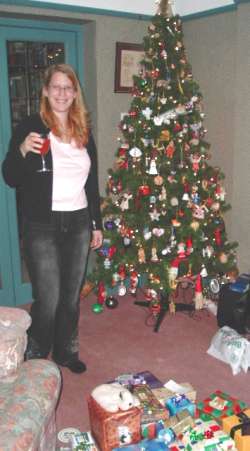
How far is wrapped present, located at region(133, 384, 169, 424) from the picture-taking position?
1.90 m

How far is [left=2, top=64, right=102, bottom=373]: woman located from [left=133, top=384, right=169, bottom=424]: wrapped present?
22.5 inches

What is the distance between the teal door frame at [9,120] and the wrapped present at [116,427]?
169cm

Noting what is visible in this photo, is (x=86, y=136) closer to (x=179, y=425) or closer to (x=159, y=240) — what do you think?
(x=159, y=240)

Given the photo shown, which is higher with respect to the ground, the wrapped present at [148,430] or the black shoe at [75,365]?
the wrapped present at [148,430]

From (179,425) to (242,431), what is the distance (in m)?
0.26

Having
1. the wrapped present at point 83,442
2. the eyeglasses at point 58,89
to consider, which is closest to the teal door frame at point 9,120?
the eyeglasses at point 58,89

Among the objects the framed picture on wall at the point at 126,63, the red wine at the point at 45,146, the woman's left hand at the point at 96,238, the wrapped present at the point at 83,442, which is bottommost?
the wrapped present at the point at 83,442

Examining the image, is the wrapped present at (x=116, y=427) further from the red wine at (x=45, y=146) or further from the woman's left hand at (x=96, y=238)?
the red wine at (x=45, y=146)

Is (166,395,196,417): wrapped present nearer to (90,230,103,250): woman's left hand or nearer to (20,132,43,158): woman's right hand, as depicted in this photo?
(90,230,103,250): woman's left hand

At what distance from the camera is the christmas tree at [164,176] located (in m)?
2.91

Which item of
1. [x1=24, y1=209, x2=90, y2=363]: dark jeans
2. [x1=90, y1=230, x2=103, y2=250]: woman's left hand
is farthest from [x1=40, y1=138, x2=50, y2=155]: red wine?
[x1=90, y1=230, x2=103, y2=250]: woman's left hand

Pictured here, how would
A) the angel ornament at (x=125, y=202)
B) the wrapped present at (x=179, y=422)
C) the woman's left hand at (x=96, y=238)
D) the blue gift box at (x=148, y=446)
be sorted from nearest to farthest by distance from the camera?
the blue gift box at (x=148, y=446) < the wrapped present at (x=179, y=422) < the woman's left hand at (x=96, y=238) < the angel ornament at (x=125, y=202)

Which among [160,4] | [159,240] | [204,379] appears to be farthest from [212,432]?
[160,4]

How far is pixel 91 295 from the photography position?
360cm
